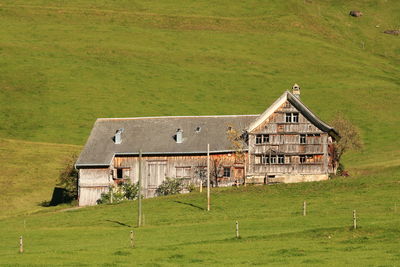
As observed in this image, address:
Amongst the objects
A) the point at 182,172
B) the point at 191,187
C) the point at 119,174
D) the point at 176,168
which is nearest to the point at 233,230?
the point at 191,187

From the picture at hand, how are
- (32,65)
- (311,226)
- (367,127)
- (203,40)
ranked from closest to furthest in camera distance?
(311,226)
(367,127)
(32,65)
(203,40)

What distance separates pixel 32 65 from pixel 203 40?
34.6 m

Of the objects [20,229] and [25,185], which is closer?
[20,229]

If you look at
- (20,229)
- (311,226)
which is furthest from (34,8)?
(311,226)

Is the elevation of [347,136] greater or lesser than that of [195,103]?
lesser

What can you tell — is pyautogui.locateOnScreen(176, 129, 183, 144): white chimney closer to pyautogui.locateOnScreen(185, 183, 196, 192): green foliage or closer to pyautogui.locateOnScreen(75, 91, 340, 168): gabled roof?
pyautogui.locateOnScreen(75, 91, 340, 168): gabled roof

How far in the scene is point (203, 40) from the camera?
556 ft

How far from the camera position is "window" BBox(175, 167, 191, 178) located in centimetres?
→ 9388

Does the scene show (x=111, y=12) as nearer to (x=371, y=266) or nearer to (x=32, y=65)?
(x=32, y=65)

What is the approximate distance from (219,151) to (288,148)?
6671 millimetres

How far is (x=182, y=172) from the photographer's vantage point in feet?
308

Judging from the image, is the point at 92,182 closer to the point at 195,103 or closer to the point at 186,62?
the point at 195,103

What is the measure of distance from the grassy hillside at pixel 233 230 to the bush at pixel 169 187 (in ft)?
33.0

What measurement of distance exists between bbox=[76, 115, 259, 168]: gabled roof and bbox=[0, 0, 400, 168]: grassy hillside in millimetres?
24302
